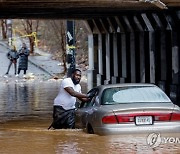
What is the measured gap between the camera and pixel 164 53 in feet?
85.0

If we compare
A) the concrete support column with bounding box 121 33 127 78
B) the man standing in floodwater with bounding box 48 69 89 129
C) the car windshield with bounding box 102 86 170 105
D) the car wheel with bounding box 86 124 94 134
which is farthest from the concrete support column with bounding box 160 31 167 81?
the car wheel with bounding box 86 124 94 134

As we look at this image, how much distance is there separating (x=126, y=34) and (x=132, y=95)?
54.4 ft

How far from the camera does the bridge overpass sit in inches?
786

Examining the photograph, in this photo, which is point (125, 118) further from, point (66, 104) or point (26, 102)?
point (26, 102)

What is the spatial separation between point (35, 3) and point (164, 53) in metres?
8.46

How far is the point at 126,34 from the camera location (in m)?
30.3

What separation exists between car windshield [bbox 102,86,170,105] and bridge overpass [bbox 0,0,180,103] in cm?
411

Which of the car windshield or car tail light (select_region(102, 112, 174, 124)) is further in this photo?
the car windshield

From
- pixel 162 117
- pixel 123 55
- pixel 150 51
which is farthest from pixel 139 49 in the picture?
pixel 162 117

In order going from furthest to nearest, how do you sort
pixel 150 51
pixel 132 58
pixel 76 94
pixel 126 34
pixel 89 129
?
pixel 126 34, pixel 132 58, pixel 150 51, pixel 76 94, pixel 89 129

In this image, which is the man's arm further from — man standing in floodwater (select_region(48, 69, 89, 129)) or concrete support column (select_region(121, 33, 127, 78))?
concrete support column (select_region(121, 33, 127, 78))

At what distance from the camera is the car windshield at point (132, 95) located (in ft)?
45.1

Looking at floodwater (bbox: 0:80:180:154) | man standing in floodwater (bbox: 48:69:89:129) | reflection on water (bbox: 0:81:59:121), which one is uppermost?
man standing in floodwater (bbox: 48:69:89:129)

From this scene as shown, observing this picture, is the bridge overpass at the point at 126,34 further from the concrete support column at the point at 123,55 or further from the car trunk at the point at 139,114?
the car trunk at the point at 139,114
